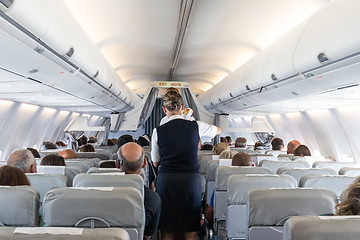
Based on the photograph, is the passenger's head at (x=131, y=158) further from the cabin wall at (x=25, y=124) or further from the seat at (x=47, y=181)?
the cabin wall at (x=25, y=124)

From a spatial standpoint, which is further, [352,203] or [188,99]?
[188,99]

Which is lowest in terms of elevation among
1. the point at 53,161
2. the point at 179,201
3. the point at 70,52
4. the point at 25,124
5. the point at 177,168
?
the point at 179,201

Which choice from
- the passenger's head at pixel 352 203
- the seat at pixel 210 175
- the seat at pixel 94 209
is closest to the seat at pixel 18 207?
the seat at pixel 94 209

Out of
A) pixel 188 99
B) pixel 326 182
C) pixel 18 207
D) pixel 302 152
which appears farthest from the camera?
pixel 188 99

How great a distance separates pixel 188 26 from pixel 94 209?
14.4 feet

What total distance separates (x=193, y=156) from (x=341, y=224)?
269cm

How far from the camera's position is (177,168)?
429 centimetres

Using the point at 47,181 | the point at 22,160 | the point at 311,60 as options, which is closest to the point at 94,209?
the point at 47,181

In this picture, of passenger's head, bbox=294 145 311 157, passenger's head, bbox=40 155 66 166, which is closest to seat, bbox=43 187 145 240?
passenger's head, bbox=40 155 66 166

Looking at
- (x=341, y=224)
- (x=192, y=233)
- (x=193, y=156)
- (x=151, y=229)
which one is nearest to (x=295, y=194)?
(x=341, y=224)

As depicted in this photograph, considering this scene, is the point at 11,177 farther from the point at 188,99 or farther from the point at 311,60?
the point at 188,99

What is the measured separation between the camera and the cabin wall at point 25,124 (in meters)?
12.2

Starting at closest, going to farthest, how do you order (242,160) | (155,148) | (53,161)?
(155,148), (242,160), (53,161)

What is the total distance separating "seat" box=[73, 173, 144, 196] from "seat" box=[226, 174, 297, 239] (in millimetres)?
916
